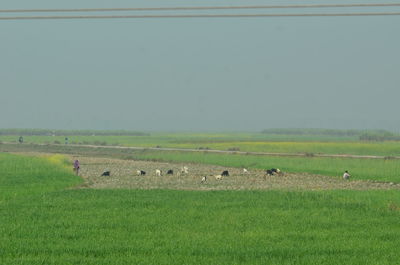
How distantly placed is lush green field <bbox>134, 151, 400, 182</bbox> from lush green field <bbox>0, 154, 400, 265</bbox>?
14.1 m

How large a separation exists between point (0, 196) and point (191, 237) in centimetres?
1365

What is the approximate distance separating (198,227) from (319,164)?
116 feet

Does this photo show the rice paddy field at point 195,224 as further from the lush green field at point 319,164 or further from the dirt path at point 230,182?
the lush green field at point 319,164

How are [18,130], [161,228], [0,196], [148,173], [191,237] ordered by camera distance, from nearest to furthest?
[191,237] → [161,228] → [0,196] → [148,173] → [18,130]

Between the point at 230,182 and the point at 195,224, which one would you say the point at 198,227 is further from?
the point at 230,182

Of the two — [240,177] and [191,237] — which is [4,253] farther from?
[240,177]

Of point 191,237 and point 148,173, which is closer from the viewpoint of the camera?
point 191,237

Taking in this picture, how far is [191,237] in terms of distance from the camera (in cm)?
1766

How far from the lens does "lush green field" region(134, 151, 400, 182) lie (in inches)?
1716

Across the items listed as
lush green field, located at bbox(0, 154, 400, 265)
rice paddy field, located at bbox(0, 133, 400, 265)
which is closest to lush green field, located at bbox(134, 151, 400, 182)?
rice paddy field, located at bbox(0, 133, 400, 265)

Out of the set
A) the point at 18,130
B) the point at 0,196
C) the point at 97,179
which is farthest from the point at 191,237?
the point at 18,130

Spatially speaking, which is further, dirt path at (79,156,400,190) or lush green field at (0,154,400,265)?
dirt path at (79,156,400,190)

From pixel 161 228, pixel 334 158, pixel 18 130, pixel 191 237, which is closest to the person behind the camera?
pixel 191 237

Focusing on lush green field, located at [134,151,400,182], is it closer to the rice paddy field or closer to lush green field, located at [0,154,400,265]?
the rice paddy field
